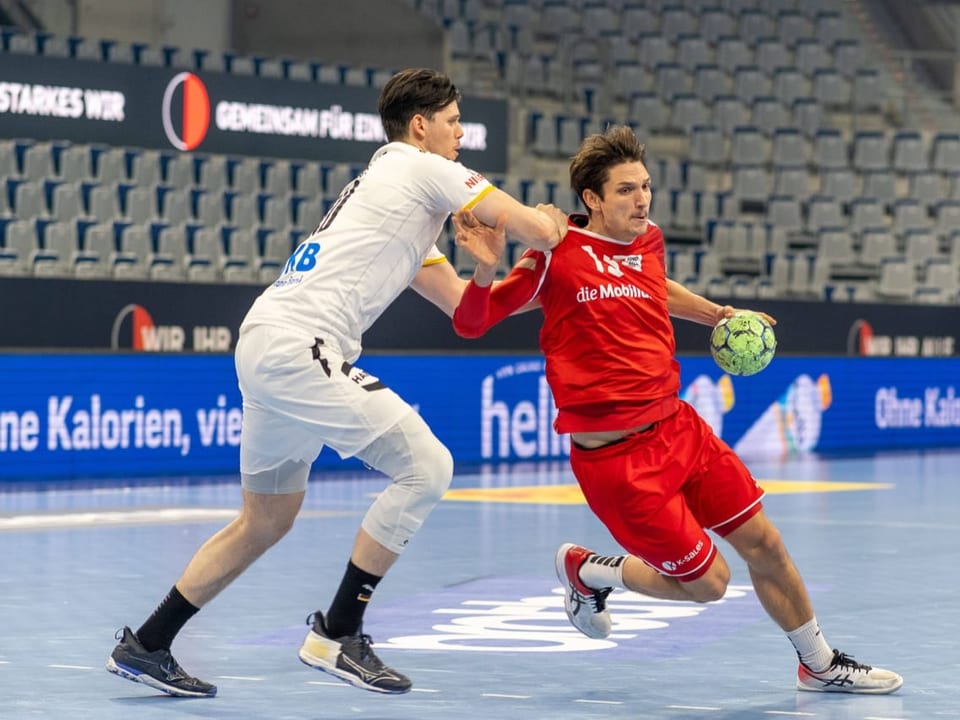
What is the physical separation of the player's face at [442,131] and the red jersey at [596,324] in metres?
0.48

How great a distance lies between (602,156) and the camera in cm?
645

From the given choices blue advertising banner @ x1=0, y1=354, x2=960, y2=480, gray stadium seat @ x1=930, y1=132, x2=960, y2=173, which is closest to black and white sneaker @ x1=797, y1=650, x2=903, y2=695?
blue advertising banner @ x1=0, y1=354, x2=960, y2=480

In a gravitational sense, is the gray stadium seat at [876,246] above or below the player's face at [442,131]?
above

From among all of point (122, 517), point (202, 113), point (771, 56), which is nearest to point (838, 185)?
point (771, 56)

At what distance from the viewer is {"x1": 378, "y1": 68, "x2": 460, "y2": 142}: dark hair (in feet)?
20.2

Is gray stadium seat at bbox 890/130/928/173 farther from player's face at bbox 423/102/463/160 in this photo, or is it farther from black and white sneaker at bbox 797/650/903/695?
player's face at bbox 423/102/463/160

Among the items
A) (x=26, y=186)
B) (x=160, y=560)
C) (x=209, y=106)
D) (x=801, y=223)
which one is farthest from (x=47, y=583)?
(x=801, y=223)

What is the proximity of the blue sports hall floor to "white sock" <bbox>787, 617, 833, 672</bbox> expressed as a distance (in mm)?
114

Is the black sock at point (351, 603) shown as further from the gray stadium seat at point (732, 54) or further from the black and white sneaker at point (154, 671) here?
the gray stadium seat at point (732, 54)

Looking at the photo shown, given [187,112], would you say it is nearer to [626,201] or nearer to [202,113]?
[202,113]

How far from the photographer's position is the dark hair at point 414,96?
6168 millimetres

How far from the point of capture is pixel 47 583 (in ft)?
30.8

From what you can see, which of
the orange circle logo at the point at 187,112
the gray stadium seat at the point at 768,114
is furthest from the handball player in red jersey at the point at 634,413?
the gray stadium seat at the point at 768,114

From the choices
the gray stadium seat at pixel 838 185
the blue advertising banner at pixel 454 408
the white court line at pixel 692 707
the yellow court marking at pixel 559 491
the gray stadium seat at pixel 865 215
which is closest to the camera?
the white court line at pixel 692 707
